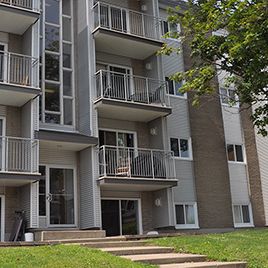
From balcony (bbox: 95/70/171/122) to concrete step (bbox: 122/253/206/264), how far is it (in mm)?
8584

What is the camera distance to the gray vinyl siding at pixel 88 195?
1802 cm

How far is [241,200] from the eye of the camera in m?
24.3

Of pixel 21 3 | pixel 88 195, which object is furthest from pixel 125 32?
pixel 88 195

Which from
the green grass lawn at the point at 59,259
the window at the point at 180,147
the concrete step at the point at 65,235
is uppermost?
the window at the point at 180,147

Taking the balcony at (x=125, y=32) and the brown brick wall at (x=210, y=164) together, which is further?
the brown brick wall at (x=210, y=164)

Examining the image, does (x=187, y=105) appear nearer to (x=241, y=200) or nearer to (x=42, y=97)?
(x=241, y=200)

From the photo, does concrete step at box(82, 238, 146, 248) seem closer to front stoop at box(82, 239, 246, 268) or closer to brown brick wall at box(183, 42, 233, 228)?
front stoop at box(82, 239, 246, 268)

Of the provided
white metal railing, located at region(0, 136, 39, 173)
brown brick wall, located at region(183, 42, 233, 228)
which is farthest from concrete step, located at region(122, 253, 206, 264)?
brown brick wall, located at region(183, 42, 233, 228)

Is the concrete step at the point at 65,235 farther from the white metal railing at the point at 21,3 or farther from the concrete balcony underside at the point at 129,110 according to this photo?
the white metal railing at the point at 21,3

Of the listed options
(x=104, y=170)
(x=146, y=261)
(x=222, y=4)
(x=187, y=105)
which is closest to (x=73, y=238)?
(x=104, y=170)

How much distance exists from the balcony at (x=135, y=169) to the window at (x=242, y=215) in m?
5.42

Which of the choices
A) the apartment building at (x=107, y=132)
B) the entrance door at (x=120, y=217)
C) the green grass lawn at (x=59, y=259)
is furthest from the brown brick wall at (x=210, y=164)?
the green grass lawn at (x=59, y=259)

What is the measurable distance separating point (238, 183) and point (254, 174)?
1.44 metres

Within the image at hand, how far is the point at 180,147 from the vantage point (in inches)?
894
